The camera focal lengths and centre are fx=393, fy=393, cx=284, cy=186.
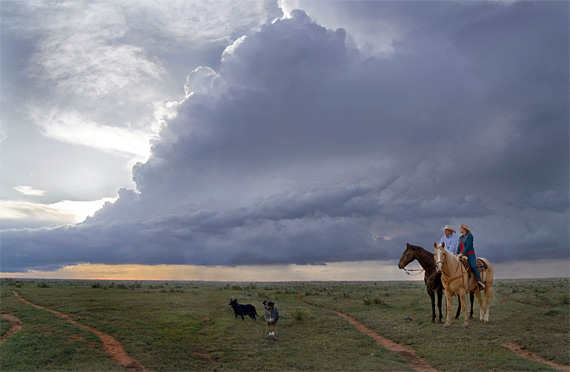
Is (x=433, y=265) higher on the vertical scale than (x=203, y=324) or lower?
higher

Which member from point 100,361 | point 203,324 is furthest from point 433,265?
point 100,361

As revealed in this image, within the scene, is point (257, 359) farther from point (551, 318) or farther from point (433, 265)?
point (551, 318)

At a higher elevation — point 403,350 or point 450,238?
point 450,238

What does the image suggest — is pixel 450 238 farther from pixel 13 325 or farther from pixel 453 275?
pixel 13 325

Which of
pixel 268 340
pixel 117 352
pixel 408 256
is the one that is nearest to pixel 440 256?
pixel 408 256

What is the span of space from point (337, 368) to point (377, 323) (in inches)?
355

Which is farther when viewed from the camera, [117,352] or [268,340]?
[268,340]

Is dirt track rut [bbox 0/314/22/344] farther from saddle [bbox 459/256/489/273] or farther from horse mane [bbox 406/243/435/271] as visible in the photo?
saddle [bbox 459/256/489/273]

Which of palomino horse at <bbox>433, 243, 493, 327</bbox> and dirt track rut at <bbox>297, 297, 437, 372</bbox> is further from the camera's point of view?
palomino horse at <bbox>433, 243, 493, 327</bbox>

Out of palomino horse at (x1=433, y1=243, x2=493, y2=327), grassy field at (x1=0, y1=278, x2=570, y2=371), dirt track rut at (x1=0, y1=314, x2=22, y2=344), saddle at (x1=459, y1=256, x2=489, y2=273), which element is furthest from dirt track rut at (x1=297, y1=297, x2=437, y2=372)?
dirt track rut at (x1=0, y1=314, x2=22, y2=344)

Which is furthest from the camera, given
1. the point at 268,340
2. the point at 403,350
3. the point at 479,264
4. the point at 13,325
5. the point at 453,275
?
the point at 479,264

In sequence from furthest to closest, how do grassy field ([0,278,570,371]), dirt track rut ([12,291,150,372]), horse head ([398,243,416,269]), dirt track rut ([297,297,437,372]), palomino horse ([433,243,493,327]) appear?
horse head ([398,243,416,269]) < palomino horse ([433,243,493,327]) < dirt track rut ([297,297,437,372]) < grassy field ([0,278,570,371]) < dirt track rut ([12,291,150,372])

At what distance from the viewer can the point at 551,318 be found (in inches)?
902

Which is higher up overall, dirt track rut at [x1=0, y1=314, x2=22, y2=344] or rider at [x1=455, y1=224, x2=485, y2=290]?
rider at [x1=455, y1=224, x2=485, y2=290]
